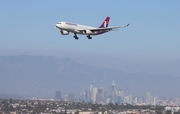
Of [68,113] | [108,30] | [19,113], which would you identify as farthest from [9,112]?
[108,30]

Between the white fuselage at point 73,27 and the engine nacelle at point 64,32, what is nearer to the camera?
the engine nacelle at point 64,32

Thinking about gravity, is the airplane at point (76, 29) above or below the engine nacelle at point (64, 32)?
above

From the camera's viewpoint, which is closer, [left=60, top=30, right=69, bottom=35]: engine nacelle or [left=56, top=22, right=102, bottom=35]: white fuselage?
[left=60, top=30, right=69, bottom=35]: engine nacelle

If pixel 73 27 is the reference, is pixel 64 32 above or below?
below

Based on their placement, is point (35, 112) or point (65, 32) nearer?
point (65, 32)

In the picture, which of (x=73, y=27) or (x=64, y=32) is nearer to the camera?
(x=64, y=32)

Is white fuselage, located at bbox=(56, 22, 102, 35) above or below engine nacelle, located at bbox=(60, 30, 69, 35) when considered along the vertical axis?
above

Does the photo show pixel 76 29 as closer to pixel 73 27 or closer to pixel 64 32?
pixel 73 27

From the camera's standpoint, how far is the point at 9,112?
195500 millimetres

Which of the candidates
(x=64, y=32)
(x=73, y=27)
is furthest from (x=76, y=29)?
(x=64, y=32)

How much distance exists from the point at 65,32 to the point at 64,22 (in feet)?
5.95

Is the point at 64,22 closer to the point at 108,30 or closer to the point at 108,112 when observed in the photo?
the point at 108,30

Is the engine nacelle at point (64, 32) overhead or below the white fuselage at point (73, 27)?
below

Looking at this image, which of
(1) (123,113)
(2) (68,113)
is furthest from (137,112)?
(2) (68,113)
